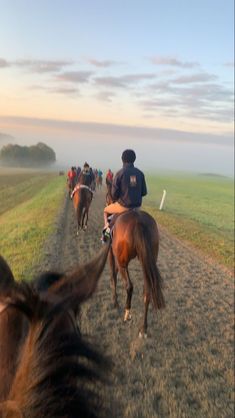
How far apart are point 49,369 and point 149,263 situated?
5.13 meters

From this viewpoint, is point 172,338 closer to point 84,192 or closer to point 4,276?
point 84,192

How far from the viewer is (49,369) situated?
1085 mm

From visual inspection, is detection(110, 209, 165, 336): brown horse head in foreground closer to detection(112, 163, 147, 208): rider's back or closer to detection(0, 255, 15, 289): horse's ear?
detection(112, 163, 147, 208): rider's back

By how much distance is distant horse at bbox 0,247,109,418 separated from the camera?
1035 millimetres

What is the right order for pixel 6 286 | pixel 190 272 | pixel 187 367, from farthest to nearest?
1. pixel 190 272
2. pixel 187 367
3. pixel 6 286

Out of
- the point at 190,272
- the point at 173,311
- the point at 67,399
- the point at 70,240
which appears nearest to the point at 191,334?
the point at 173,311

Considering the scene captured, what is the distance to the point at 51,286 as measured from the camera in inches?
70.6

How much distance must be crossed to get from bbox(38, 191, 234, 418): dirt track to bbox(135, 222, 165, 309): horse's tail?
2.74ft

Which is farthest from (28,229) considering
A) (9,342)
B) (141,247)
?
(9,342)

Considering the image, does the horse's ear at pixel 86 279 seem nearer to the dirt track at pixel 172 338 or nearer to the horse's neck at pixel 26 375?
the horse's neck at pixel 26 375

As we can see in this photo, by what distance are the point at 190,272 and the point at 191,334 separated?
3.28 m

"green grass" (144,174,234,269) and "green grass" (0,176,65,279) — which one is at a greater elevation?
"green grass" (144,174,234,269)

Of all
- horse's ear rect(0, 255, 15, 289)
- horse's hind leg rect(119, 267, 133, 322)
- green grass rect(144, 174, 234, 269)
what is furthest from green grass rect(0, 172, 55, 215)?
horse's hind leg rect(119, 267, 133, 322)

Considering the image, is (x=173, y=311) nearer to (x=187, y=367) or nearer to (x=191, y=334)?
(x=191, y=334)
